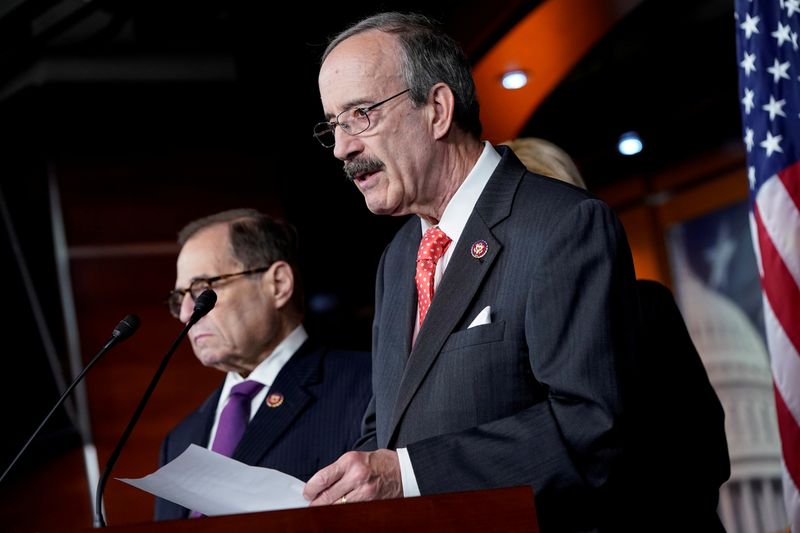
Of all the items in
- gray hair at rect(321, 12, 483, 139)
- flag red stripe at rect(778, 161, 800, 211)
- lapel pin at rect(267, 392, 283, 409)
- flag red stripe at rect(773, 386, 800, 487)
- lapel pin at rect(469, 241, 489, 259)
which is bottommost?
flag red stripe at rect(773, 386, 800, 487)

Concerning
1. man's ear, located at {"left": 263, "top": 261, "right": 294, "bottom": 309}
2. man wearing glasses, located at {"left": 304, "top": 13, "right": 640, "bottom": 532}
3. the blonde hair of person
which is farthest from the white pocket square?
man's ear, located at {"left": 263, "top": 261, "right": 294, "bottom": 309}

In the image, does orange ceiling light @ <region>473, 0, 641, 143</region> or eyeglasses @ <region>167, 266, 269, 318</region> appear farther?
orange ceiling light @ <region>473, 0, 641, 143</region>

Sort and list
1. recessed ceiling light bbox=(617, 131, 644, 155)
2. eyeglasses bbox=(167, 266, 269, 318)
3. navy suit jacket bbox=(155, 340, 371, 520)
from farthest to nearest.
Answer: recessed ceiling light bbox=(617, 131, 644, 155)
eyeglasses bbox=(167, 266, 269, 318)
navy suit jacket bbox=(155, 340, 371, 520)

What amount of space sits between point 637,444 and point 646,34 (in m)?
4.66

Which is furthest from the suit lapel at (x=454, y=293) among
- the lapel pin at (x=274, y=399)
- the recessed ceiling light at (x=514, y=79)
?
the recessed ceiling light at (x=514, y=79)

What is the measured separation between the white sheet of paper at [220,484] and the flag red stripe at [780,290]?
1317mm

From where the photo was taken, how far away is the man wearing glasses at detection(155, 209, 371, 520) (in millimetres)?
2602

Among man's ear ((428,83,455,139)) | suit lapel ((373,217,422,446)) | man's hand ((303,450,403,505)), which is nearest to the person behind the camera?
man's hand ((303,450,403,505))

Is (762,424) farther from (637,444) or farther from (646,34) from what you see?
(637,444)

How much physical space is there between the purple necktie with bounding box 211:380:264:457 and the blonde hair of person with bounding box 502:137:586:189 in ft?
3.13

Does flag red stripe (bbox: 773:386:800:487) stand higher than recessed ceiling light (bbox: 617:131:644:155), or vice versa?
recessed ceiling light (bbox: 617:131:644:155)

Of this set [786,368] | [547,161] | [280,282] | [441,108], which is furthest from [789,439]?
[280,282]

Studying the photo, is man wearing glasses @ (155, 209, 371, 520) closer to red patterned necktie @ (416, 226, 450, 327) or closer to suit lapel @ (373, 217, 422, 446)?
suit lapel @ (373, 217, 422, 446)

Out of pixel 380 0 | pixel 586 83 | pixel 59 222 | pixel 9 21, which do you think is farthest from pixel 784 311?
pixel 586 83
